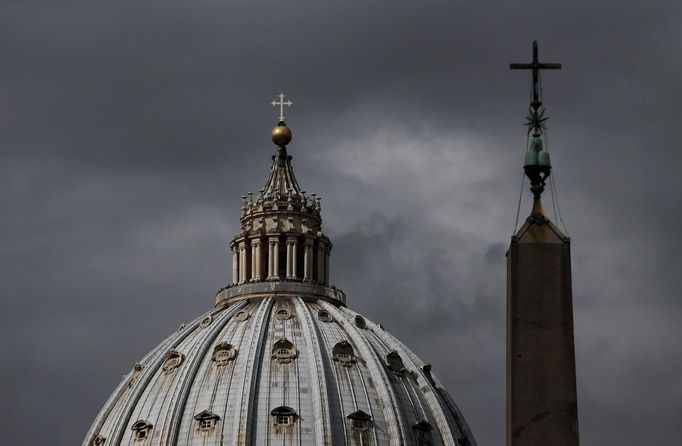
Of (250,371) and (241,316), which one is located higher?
(241,316)

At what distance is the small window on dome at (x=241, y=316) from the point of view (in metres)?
161

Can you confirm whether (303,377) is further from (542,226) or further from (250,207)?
(542,226)

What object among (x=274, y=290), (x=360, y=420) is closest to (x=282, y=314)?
(x=274, y=290)

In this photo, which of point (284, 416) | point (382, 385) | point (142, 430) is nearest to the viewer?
point (284, 416)

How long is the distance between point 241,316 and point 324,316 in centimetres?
526

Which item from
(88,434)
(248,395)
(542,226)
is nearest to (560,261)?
(542,226)

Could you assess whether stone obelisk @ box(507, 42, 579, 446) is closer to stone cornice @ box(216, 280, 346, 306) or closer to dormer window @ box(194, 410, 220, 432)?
dormer window @ box(194, 410, 220, 432)

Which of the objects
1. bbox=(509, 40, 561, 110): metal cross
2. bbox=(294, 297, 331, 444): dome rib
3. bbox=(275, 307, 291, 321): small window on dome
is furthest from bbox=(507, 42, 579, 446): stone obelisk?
bbox=(275, 307, 291, 321): small window on dome

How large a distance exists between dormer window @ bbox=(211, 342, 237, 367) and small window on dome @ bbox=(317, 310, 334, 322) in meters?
7.53

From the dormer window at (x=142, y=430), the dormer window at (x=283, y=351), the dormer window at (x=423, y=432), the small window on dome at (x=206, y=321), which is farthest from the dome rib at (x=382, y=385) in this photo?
the dormer window at (x=142, y=430)

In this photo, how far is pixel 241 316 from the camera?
528 feet

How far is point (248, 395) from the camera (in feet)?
501

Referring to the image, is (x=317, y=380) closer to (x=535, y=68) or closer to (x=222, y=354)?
(x=222, y=354)

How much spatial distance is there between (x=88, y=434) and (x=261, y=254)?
16147mm
